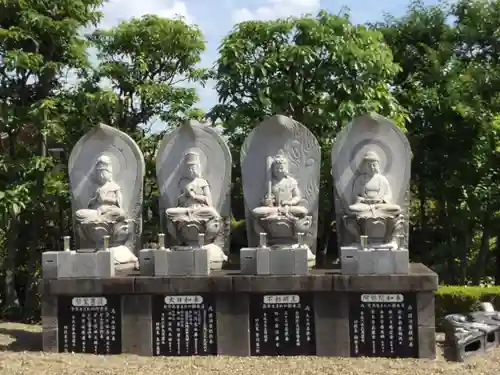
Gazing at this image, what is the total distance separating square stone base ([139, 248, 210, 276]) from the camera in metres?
7.82

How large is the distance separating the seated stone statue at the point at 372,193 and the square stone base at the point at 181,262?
2217 millimetres

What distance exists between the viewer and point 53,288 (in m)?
7.88

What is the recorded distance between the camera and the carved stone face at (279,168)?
29.7 ft

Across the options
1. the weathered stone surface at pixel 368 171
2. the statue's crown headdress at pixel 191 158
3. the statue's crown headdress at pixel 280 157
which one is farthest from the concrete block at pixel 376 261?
the statue's crown headdress at pixel 191 158

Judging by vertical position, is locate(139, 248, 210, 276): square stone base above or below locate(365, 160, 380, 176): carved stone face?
A: below

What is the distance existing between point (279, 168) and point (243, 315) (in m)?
2.36

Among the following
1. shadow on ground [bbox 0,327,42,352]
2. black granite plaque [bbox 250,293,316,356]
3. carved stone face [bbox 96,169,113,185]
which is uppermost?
carved stone face [bbox 96,169,113,185]

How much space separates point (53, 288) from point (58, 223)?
4.62 metres

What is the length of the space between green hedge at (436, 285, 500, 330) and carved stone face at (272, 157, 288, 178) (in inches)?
122

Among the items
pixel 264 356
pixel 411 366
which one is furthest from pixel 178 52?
pixel 411 366

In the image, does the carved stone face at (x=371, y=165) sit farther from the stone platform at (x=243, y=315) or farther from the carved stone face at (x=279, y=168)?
the stone platform at (x=243, y=315)

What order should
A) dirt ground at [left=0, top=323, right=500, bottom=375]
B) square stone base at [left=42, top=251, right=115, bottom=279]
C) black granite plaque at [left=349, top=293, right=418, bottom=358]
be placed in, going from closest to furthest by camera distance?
1. dirt ground at [left=0, top=323, right=500, bottom=375]
2. black granite plaque at [left=349, top=293, right=418, bottom=358]
3. square stone base at [left=42, top=251, right=115, bottom=279]

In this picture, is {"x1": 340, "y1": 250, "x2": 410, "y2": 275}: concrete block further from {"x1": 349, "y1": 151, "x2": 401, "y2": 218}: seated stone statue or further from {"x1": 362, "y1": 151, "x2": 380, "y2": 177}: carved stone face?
{"x1": 362, "y1": 151, "x2": 380, "y2": 177}: carved stone face

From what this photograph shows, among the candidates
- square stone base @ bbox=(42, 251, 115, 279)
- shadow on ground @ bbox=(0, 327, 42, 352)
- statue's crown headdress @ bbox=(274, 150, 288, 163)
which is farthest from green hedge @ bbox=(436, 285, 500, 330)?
shadow on ground @ bbox=(0, 327, 42, 352)
